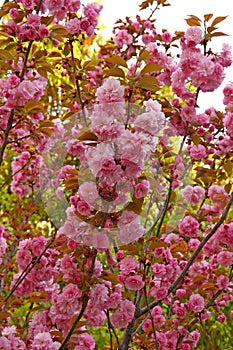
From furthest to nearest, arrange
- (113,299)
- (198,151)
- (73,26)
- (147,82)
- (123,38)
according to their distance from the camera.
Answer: (123,38) → (198,151) → (73,26) → (113,299) → (147,82)

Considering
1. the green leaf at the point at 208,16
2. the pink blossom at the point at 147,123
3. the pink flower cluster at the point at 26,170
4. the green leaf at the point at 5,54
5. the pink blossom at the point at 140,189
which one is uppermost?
the pink flower cluster at the point at 26,170

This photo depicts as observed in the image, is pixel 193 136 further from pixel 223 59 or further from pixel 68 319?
pixel 68 319

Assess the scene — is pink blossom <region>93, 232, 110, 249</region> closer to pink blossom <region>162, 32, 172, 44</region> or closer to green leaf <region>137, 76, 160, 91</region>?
green leaf <region>137, 76, 160, 91</region>

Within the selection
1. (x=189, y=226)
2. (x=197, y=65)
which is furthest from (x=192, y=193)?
(x=197, y=65)

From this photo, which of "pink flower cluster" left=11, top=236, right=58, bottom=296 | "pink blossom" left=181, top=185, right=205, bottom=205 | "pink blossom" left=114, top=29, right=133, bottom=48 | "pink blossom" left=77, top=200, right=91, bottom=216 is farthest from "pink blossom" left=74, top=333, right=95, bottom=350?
"pink blossom" left=114, top=29, right=133, bottom=48

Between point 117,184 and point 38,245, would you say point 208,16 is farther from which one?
point 38,245

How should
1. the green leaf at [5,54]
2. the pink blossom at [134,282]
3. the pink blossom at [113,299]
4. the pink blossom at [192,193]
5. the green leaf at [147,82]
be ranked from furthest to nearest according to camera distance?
the pink blossom at [192,193] < the green leaf at [5,54] < the pink blossom at [134,282] < the pink blossom at [113,299] < the green leaf at [147,82]

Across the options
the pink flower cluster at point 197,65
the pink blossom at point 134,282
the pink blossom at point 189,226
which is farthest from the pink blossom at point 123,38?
the pink blossom at point 134,282

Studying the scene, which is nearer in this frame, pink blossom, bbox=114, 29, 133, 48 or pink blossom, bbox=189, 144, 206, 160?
pink blossom, bbox=189, 144, 206, 160

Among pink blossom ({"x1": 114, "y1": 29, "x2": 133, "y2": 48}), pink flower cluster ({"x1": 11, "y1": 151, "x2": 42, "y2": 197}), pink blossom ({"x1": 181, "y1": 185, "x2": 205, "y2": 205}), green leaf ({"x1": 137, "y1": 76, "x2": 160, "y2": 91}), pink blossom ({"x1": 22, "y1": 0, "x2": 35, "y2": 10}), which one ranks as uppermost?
pink blossom ({"x1": 114, "y1": 29, "x2": 133, "y2": 48})

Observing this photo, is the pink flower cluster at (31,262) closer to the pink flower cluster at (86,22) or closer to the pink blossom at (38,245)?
the pink blossom at (38,245)

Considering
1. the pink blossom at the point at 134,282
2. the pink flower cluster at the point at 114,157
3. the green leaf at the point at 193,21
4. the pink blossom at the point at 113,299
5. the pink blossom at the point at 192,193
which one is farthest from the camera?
the pink blossom at the point at 192,193

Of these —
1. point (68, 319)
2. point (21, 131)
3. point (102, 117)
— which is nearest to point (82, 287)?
point (68, 319)

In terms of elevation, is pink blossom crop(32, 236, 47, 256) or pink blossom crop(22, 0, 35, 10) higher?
pink blossom crop(22, 0, 35, 10)
